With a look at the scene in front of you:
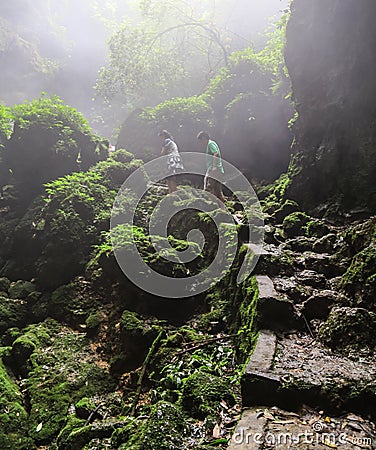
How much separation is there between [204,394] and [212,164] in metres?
6.25

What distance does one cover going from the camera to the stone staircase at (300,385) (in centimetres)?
233

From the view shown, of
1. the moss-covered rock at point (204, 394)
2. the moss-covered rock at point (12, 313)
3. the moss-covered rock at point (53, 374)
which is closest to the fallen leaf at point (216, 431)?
the moss-covered rock at point (204, 394)

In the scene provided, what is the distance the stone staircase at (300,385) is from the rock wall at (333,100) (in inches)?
161

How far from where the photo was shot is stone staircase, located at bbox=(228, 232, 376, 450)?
7.65ft

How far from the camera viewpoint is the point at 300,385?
2771mm

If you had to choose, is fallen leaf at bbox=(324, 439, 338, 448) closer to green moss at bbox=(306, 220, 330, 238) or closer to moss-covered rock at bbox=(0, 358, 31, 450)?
moss-covered rock at bbox=(0, 358, 31, 450)

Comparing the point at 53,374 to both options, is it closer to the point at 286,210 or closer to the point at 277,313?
the point at 277,313

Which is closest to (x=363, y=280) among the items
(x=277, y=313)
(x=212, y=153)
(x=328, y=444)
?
(x=277, y=313)

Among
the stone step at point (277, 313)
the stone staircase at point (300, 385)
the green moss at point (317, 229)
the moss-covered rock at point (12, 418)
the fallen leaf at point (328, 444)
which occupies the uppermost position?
the green moss at point (317, 229)

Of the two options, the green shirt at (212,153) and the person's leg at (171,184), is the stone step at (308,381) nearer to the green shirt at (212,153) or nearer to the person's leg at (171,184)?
the green shirt at (212,153)

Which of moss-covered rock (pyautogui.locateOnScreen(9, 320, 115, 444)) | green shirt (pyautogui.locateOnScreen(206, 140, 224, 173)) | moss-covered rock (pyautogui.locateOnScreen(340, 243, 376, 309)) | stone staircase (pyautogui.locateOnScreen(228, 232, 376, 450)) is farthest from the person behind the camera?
green shirt (pyautogui.locateOnScreen(206, 140, 224, 173))

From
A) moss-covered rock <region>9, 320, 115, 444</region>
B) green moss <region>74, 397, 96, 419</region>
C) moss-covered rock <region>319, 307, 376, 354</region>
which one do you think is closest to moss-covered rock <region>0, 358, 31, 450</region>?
moss-covered rock <region>9, 320, 115, 444</region>

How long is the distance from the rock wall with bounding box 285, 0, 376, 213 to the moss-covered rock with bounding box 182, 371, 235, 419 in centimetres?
538

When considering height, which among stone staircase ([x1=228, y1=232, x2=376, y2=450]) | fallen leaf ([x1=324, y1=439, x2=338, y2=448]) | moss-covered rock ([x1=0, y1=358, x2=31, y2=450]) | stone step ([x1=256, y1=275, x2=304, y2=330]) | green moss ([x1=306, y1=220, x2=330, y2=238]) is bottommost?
moss-covered rock ([x1=0, y1=358, x2=31, y2=450])
